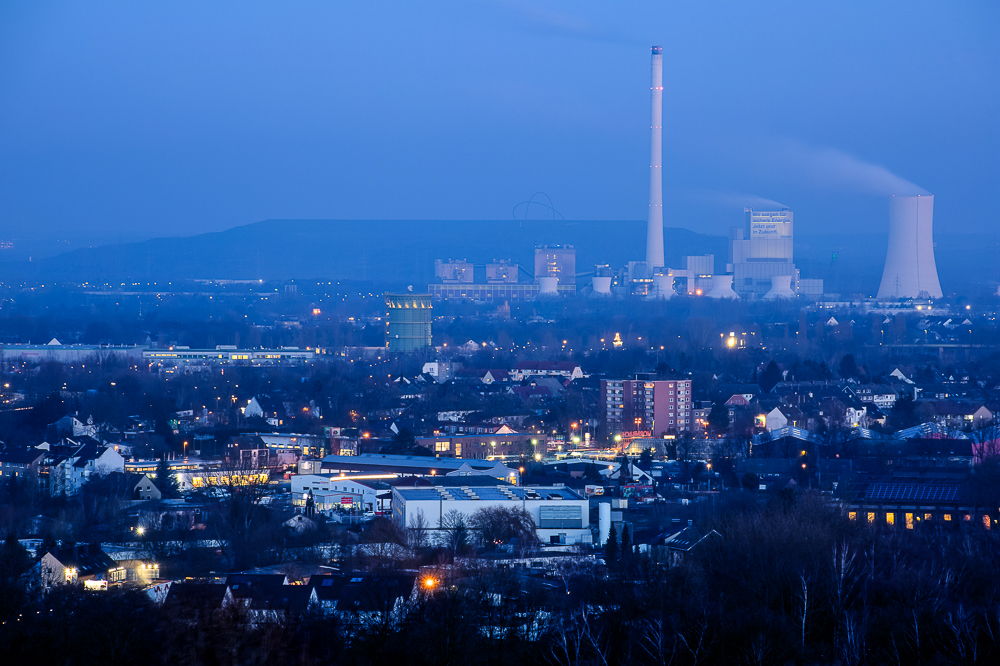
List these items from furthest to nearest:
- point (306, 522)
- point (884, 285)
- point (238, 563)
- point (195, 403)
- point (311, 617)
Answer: point (884, 285), point (195, 403), point (306, 522), point (238, 563), point (311, 617)

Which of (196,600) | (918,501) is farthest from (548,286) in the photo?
(196,600)

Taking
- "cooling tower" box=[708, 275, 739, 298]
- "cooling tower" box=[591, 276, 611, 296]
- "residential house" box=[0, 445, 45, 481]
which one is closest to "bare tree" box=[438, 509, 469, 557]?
"residential house" box=[0, 445, 45, 481]

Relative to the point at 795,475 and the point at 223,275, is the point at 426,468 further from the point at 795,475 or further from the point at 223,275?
the point at 223,275

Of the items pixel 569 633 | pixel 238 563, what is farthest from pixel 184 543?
pixel 569 633

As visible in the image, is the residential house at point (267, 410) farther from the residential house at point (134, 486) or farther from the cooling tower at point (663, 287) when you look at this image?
the cooling tower at point (663, 287)

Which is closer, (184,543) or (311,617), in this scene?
(311,617)

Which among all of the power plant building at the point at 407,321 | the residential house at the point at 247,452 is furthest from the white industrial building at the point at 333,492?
the power plant building at the point at 407,321

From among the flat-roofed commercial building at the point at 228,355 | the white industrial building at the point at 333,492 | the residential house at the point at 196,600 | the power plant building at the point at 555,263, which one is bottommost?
the white industrial building at the point at 333,492
